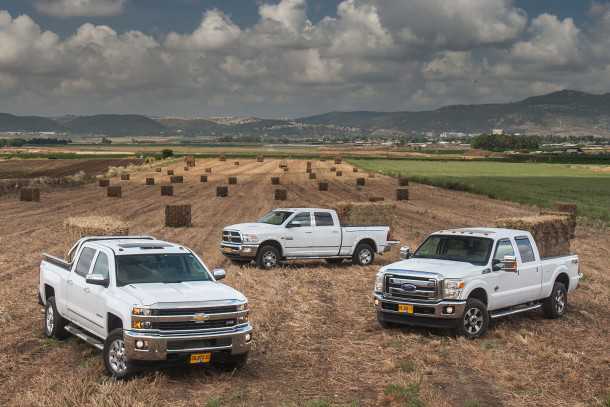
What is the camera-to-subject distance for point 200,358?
11.6 m

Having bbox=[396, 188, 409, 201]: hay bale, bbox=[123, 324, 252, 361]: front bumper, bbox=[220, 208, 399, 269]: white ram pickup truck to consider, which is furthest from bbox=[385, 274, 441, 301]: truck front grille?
bbox=[396, 188, 409, 201]: hay bale

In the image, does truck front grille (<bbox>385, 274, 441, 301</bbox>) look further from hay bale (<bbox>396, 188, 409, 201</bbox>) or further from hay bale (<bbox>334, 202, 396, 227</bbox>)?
hay bale (<bbox>396, 188, 409, 201</bbox>)

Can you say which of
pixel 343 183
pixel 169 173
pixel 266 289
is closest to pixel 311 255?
pixel 266 289

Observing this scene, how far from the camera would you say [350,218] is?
28.9 metres

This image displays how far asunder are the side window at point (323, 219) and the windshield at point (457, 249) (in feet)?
26.4

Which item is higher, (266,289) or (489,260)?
(489,260)

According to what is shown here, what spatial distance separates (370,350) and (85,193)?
44873mm

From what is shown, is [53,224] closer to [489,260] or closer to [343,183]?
[489,260]

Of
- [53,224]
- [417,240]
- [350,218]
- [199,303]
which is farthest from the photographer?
[53,224]

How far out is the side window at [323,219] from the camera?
2495 cm

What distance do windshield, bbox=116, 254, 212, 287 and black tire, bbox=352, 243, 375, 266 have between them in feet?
40.8

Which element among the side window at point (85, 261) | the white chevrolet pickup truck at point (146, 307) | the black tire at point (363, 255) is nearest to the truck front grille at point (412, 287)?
the white chevrolet pickup truck at point (146, 307)

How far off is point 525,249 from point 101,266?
29.8 ft

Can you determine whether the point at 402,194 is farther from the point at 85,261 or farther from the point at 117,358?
the point at 117,358
